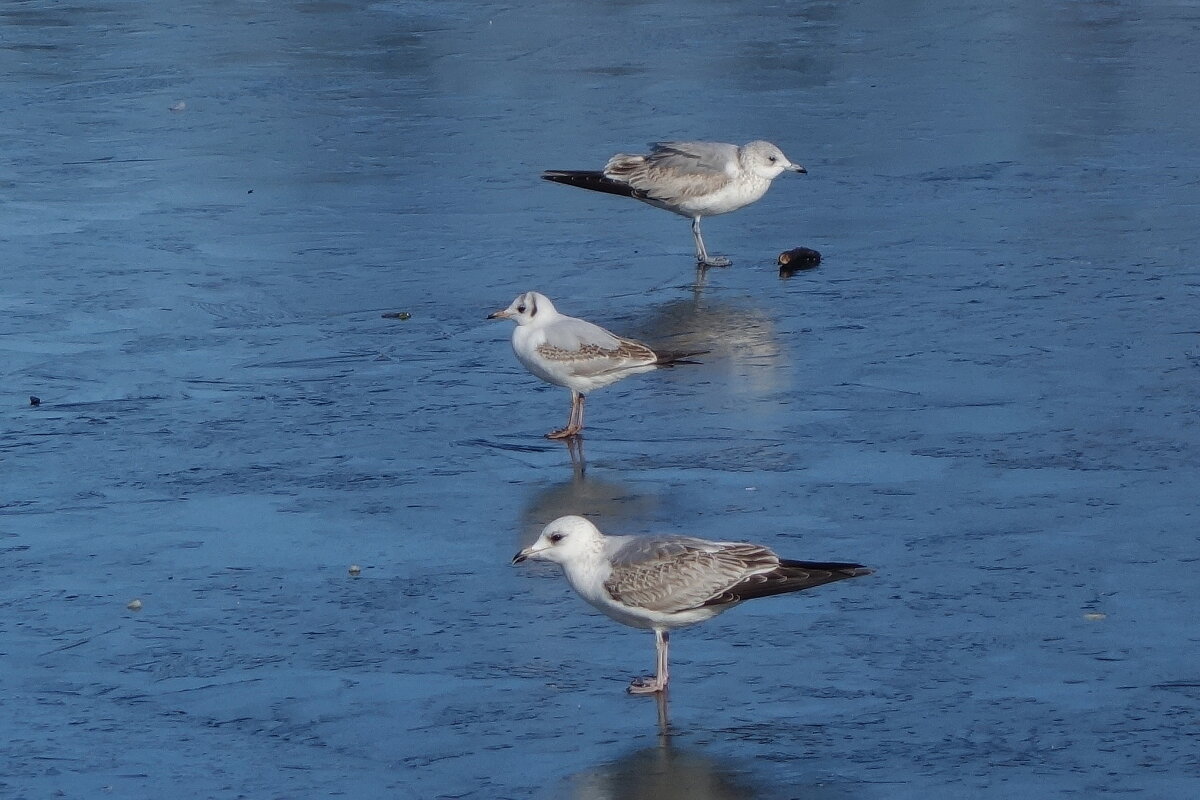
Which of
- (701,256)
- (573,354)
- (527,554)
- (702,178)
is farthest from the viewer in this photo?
(702,178)

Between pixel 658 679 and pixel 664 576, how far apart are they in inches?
14.1

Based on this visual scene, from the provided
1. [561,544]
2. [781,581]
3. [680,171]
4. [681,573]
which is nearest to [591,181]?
[680,171]

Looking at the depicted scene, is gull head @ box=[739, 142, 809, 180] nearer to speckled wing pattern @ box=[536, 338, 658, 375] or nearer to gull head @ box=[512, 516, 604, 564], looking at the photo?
speckled wing pattern @ box=[536, 338, 658, 375]

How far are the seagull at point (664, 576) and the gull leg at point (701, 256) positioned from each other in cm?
630

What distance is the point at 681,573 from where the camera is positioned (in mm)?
6805

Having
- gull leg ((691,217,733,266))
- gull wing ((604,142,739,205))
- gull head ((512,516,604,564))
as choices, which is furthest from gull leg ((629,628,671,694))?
gull wing ((604,142,739,205))

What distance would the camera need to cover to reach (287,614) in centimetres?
752

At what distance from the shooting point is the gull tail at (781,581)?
6.69 meters

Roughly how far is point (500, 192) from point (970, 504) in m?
7.14

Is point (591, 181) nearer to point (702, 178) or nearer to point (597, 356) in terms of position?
point (702, 178)

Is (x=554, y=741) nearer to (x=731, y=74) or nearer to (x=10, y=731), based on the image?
(x=10, y=731)

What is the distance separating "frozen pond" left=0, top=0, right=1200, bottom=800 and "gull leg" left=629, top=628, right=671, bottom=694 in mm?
71

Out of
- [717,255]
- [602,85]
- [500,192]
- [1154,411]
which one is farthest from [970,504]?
[602,85]

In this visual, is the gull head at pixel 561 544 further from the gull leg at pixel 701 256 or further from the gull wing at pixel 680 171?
the gull wing at pixel 680 171
